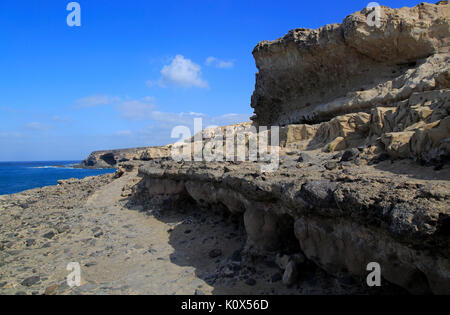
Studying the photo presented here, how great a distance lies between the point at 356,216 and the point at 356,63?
1151 centimetres

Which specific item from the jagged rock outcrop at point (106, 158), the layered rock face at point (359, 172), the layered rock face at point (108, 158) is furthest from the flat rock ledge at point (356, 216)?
the jagged rock outcrop at point (106, 158)

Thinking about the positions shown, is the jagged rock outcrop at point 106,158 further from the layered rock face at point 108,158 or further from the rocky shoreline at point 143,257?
the rocky shoreline at point 143,257

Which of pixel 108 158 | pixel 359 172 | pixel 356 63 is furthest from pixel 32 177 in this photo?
pixel 359 172

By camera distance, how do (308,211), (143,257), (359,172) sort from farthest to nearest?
(143,257) → (359,172) → (308,211)

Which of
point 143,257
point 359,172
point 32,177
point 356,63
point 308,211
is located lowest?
point 32,177

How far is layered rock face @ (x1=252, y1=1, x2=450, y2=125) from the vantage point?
31.7ft

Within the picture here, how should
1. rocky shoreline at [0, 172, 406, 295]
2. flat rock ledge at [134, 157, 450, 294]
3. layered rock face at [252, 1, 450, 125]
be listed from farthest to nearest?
layered rock face at [252, 1, 450, 125] < rocky shoreline at [0, 172, 406, 295] < flat rock ledge at [134, 157, 450, 294]

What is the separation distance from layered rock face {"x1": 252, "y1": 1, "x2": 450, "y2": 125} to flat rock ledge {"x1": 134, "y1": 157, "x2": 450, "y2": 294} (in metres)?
5.53

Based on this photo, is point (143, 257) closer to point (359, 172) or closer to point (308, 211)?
point (308, 211)

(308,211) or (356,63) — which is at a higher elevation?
(356,63)

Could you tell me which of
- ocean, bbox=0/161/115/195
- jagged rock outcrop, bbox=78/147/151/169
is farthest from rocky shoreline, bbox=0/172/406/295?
jagged rock outcrop, bbox=78/147/151/169

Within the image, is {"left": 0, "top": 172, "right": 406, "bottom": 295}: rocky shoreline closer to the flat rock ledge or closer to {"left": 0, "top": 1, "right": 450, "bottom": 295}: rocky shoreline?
{"left": 0, "top": 1, "right": 450, "bottom": 295}: rocky shoreline

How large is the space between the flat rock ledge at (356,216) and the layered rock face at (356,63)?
18.1ft

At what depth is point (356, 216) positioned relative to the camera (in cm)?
314
